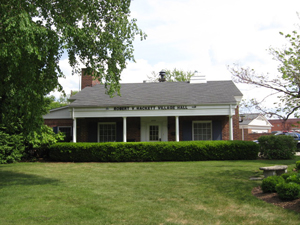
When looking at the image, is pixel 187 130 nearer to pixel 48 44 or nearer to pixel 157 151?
pixel 157 151

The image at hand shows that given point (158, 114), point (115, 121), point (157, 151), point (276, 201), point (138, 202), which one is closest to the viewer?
point (276, 201)

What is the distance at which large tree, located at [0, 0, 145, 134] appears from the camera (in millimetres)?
7645

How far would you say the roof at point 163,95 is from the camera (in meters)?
19.0

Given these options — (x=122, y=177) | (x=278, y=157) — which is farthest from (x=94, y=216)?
(x=278, y=157)

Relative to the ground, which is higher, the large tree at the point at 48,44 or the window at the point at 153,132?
the large tree at the point at 48,44

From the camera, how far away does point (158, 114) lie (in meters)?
18.8

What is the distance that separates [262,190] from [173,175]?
3.99 m

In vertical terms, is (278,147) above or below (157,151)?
above

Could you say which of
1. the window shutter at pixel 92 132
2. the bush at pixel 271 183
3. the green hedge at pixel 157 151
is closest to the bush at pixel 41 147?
the green hedge at pixel 157 151

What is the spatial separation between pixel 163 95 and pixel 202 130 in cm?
359

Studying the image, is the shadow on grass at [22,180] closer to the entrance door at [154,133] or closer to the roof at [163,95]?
the roof at [163,95]

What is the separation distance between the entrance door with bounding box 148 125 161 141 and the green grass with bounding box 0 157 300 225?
1006cm

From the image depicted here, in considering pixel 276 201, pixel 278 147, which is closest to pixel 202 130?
pixel 278 147

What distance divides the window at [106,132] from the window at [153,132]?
2.53 meters
